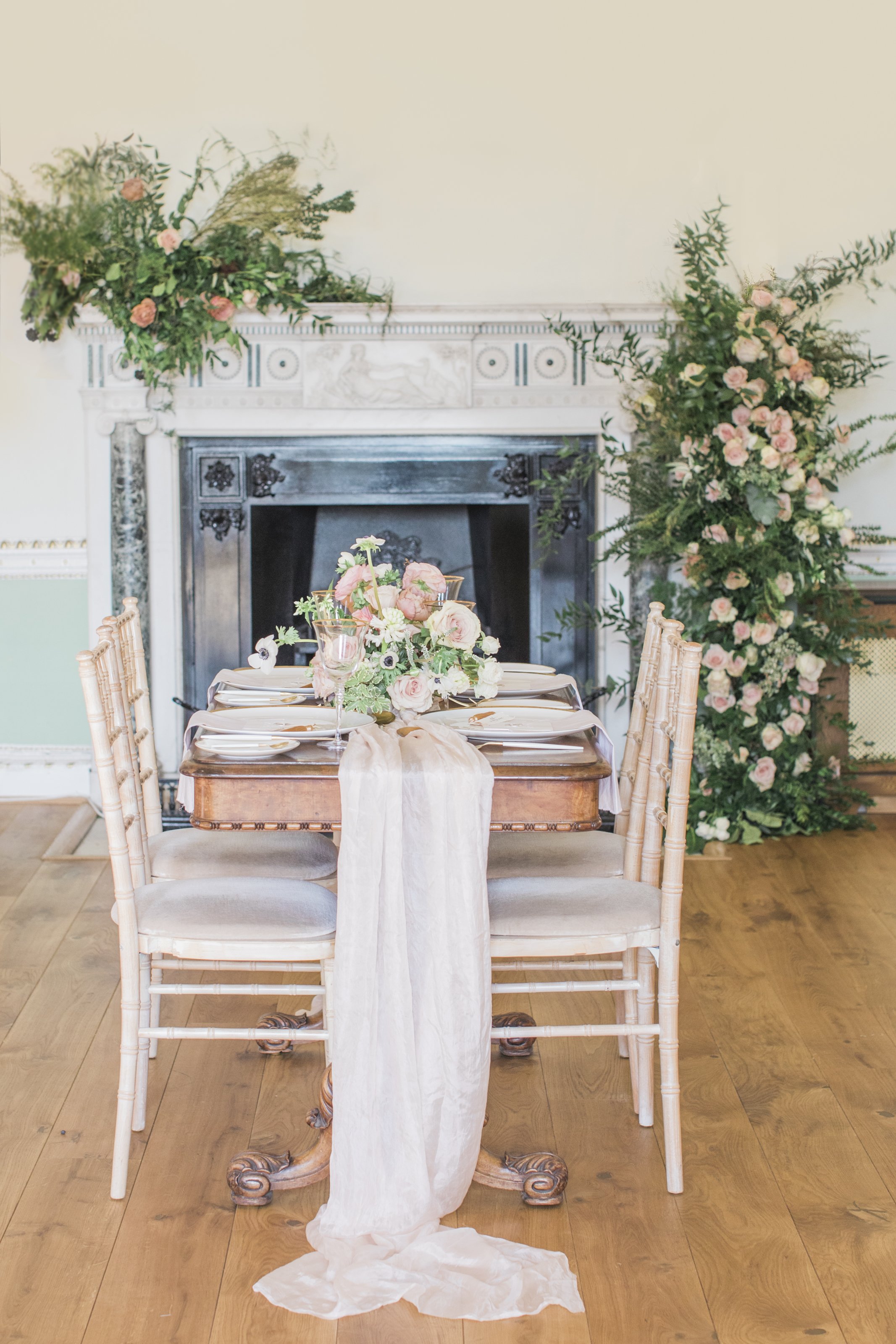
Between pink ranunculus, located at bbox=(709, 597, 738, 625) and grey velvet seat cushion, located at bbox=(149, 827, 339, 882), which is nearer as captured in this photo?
grey velvet seat cushion, located at bbox=(149, 827, 339, 882)

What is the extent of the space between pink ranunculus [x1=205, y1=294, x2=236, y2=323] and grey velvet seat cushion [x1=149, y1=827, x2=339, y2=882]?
2010 mm

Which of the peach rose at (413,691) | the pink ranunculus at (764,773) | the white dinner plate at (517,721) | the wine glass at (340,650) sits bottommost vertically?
the pink ranunculus at (764,773)

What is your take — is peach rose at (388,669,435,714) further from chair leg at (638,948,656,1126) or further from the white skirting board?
the white skirting board

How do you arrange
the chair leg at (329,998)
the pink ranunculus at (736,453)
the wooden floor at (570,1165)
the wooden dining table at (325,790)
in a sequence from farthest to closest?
the pink ranunculus at (736,453) < the chair leg at (329,998) < the wooden dining table at (325,790) < the wooden floor at (570,1165)

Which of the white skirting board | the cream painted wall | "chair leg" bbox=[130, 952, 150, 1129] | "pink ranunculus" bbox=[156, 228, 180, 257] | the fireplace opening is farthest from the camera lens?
the white skirting board

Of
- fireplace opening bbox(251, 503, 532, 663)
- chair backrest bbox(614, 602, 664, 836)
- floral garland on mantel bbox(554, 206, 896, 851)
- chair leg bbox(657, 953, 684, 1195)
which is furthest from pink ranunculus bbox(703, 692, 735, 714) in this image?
chair leg bbox(657, 953, 684, 1195)

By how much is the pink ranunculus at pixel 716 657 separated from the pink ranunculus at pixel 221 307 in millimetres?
1856

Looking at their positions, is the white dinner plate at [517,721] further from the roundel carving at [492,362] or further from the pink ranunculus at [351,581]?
the roundel carving at [492,362]

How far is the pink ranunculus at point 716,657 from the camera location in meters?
3.80

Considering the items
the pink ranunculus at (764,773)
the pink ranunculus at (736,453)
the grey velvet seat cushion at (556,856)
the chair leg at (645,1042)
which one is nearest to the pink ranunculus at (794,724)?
the pink ranunculus at (764,773)

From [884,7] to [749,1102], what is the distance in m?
3.73

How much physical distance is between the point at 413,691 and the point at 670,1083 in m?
0.78

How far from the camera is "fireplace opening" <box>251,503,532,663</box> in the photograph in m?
4.31

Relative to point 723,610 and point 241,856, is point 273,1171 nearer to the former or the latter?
point 241,856
